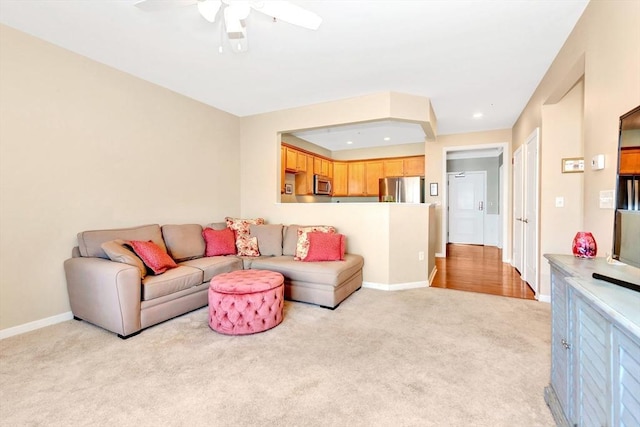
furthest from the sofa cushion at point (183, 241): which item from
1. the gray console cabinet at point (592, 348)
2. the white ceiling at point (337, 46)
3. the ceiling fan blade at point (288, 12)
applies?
the gray console cabinet at point (592, 348)

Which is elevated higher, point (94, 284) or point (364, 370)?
point (94, 284)

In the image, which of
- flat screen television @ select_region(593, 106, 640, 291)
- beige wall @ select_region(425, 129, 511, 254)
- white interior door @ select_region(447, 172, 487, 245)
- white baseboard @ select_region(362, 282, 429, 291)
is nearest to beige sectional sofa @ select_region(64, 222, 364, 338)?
white baseboard @ select_region(362, 282, 429, 291)

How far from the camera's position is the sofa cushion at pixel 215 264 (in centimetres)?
319

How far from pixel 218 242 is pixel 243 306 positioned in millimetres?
1605

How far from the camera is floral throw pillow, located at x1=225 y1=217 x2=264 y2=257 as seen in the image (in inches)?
159

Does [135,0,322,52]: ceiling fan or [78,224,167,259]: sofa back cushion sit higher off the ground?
[135,0,322,52]: ceiling fan

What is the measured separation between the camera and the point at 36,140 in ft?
8.80

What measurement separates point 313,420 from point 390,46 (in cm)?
300

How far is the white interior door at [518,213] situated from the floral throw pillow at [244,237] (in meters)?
4.00

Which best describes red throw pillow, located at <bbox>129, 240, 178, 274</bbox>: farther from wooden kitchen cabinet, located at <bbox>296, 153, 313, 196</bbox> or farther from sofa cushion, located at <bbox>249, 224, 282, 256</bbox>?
wooden kitchen cabinet, located at <bbox>296, 153, 313, 196</bbox>

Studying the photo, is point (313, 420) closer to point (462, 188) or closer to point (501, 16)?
point (501, 16)

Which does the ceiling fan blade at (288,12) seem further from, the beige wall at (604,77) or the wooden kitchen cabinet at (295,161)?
the wooden kitchen cabinet at (295,161)

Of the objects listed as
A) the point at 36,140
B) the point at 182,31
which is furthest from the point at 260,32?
the point at 36,140

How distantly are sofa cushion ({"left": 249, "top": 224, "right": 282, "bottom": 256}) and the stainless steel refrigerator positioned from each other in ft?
9.61
